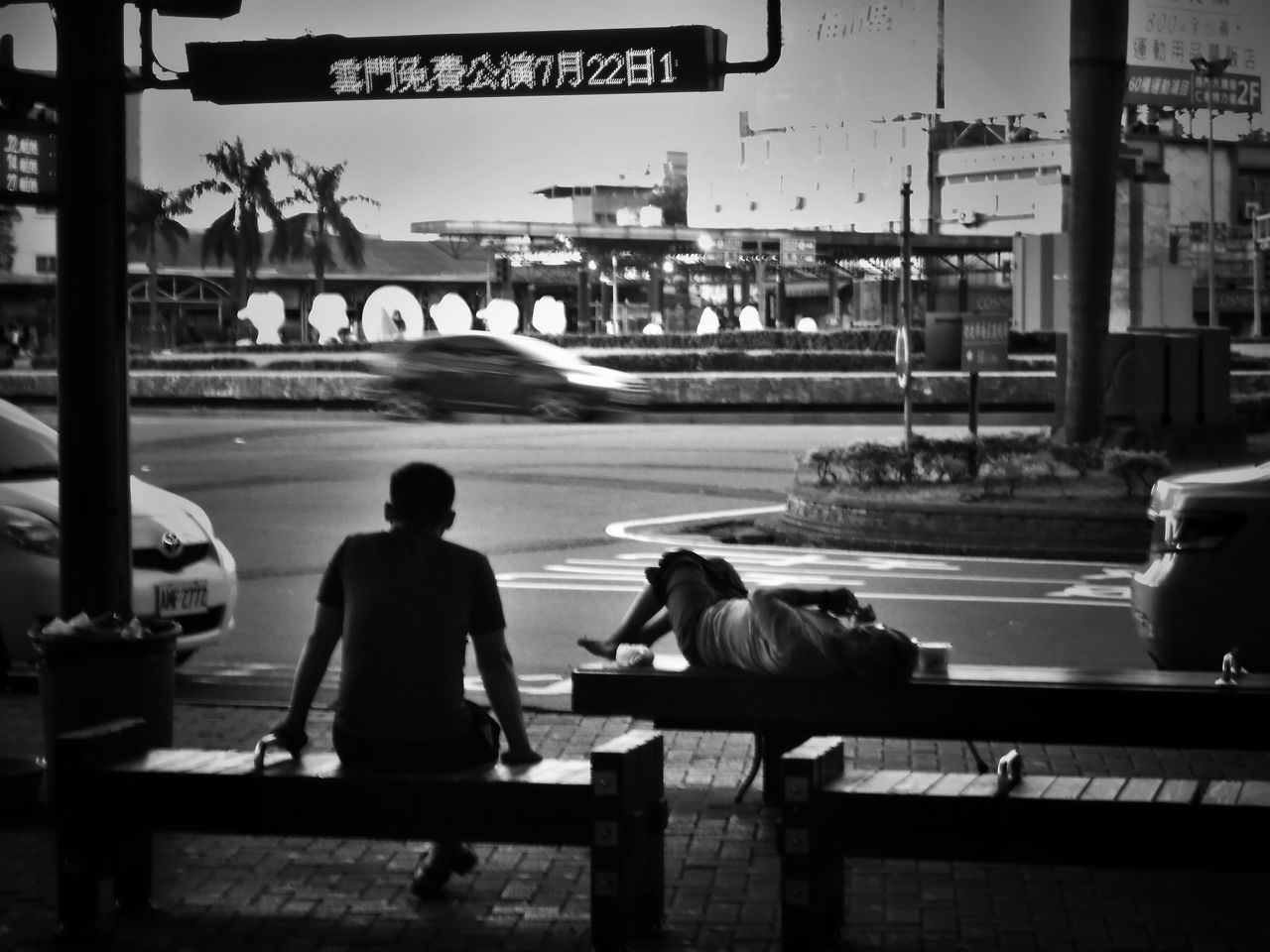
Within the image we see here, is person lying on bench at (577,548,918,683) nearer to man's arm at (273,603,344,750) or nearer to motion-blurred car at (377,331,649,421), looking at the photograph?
man's arm at (273,603,344,750)

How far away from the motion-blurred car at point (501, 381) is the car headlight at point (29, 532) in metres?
21.0

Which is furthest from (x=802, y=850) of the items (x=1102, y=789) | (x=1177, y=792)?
(x=1177, y=792)

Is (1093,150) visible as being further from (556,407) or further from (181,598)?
(556,407)

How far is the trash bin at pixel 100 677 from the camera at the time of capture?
6500 millimetres

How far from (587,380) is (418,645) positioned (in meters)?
25.7

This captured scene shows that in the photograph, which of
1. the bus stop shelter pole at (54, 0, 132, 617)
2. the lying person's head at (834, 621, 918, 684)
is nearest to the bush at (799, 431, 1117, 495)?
the lying person's head at (834, 621, 918, 684)

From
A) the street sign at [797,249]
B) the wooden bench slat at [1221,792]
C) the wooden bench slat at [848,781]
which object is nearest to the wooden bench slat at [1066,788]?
the wooden bench slat at [1221,792]

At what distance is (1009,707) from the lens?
6539 mm

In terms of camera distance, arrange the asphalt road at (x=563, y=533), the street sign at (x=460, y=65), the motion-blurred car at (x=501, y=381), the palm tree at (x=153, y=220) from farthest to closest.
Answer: the palm tree at (x=153, y=220) → the motion-blurred car at (x=501, y=381) → the asphalt road at (x=563, y=533) → the street sign at (x=460, y=65)

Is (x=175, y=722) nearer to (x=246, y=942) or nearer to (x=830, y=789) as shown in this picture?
(x=246, y=942)

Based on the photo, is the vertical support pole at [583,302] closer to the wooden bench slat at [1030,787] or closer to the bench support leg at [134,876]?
the bench support leg at [134,876]

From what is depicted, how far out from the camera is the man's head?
5.57 m

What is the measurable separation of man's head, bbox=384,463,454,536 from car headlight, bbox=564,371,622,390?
25.3 meters

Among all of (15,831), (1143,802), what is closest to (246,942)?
(15,831)
